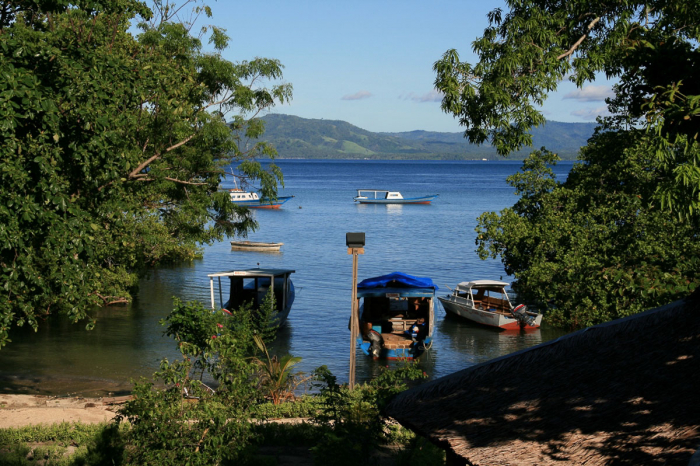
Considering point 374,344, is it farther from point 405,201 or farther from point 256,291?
point 405,201

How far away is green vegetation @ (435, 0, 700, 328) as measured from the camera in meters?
6.66

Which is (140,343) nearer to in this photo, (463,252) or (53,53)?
(53,53)

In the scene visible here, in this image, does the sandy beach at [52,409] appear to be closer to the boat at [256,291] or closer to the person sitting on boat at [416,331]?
the boat at [256,291]

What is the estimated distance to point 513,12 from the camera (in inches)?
444

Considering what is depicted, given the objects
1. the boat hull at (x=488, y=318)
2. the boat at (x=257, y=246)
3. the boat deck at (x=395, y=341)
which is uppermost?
the boat at (x=257, y=246)

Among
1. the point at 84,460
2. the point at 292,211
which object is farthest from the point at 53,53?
the point at 292,211

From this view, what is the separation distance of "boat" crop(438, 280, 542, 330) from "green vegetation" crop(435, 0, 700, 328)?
1.76m

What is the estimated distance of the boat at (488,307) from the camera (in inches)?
1039

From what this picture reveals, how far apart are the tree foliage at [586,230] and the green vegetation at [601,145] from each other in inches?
1.9

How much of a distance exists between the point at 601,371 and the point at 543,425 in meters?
0.90

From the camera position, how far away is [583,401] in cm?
595

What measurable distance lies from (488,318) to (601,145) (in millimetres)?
8350

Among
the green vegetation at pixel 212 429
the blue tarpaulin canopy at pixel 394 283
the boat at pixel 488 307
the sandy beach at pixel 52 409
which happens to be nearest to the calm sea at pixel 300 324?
the boat at pixel 488 307

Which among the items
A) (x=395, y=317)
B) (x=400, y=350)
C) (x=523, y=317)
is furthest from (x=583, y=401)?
(x=523, y=317)
